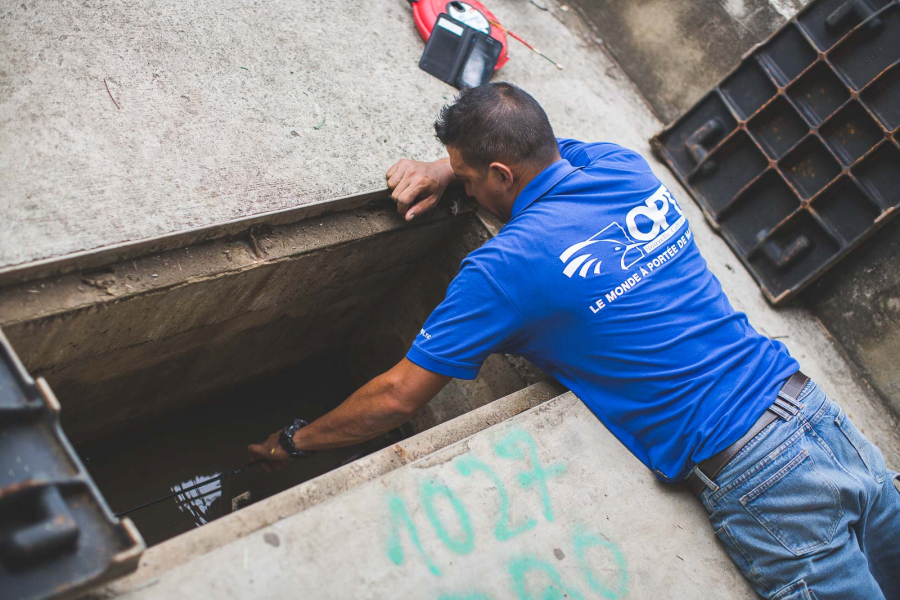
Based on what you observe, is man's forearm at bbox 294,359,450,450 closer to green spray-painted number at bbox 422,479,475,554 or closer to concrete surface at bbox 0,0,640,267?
green spray-painted number at bbox 422,479,475,554

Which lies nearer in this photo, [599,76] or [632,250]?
[632,250]

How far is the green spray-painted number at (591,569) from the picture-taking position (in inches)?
73.4

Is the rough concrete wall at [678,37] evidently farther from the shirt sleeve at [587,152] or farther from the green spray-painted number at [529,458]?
the green spray-painted number at [529,458]

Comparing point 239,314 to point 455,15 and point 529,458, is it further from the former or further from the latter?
point 455,15

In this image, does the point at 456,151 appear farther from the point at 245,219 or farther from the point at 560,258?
the point at 245,219

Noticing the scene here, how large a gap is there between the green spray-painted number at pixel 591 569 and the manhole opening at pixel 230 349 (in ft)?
2.75

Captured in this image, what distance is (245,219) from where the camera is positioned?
2.26 meters

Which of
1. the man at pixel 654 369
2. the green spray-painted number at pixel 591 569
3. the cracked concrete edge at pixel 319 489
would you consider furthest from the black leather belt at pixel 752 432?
the cracked concrete edge at pixel 319 489

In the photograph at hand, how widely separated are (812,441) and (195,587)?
1.86 m

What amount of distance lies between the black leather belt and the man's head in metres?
1.12

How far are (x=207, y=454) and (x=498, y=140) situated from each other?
7.56 ft

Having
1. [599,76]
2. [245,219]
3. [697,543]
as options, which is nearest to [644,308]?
[697,543]

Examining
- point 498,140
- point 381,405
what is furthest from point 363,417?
point 498,140

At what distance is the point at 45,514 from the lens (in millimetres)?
1303
